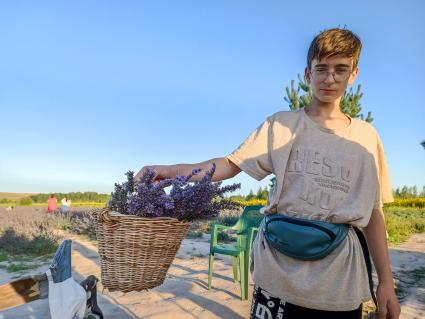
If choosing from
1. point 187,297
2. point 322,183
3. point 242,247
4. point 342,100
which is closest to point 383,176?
point 322,183

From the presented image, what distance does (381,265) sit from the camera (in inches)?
61.4

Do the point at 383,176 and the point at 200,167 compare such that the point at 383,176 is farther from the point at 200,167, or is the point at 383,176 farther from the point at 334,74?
the point at 200,167

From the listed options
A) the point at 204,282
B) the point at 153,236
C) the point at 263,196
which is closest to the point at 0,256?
the point at 204,282

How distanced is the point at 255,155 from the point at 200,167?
8.7 inches

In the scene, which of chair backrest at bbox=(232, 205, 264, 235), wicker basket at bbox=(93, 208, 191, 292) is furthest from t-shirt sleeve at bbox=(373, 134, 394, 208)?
chair backrest at bbox=(232, 205, 264, 235)

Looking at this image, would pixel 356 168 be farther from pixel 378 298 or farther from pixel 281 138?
pixel 378 298

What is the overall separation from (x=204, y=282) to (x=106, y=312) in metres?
1.86

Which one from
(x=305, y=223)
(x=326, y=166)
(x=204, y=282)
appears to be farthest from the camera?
(x=204, y=282)

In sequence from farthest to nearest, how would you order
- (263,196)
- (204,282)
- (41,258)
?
(263,196) < (41,258) < (204,282)

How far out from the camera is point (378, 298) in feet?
5.03

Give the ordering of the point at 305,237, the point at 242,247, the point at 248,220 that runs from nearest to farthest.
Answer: the point at 305,237, the point at 242,247, the point at 248,220

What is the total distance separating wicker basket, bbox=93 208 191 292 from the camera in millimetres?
1519

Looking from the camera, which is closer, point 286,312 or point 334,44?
point 286,312

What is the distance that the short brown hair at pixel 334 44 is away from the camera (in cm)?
151
